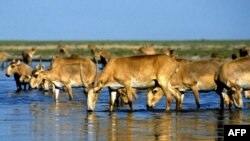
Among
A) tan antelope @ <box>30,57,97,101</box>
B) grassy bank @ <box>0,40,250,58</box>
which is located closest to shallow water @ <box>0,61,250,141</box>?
tan antelope @ <box>30,57,97,101</box>

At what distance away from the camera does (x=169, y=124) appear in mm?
20625

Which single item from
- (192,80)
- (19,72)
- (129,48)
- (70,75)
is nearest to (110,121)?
(192,80)

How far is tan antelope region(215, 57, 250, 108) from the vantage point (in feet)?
81.1

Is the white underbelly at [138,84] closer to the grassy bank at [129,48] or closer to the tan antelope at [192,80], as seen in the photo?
the tan antelope at [192,80]

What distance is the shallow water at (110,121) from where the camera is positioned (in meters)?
18.5

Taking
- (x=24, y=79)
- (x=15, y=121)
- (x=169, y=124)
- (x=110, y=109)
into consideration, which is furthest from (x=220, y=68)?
(x=24, y=79)

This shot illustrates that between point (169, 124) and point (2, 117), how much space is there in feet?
16.4

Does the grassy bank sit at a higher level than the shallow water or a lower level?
lower

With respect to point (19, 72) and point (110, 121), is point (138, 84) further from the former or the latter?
point (19, 72)

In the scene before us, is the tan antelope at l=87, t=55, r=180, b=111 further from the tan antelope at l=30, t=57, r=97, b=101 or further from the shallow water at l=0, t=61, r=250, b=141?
the tan antelope at l=30, t=57, r=97, b=101

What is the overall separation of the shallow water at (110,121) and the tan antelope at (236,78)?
44 cm

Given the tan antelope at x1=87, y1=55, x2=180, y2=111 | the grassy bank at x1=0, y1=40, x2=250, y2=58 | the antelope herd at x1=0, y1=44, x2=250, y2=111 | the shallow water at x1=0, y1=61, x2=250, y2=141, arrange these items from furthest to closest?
1. the grassy bank at x1=0, y1=40, x2=250, y2=58
2. the tan antelope at x1=87, y1=55, x2=180, y2=111
3. the antelope herd at x1=0, y1=44, x2=250, y2=111
4. the shallow water at x1=0, y1=61, x2=250, y2=141

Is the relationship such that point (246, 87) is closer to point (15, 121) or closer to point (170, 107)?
point (170, 107)

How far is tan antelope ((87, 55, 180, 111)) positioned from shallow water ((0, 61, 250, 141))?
73 centimetres
